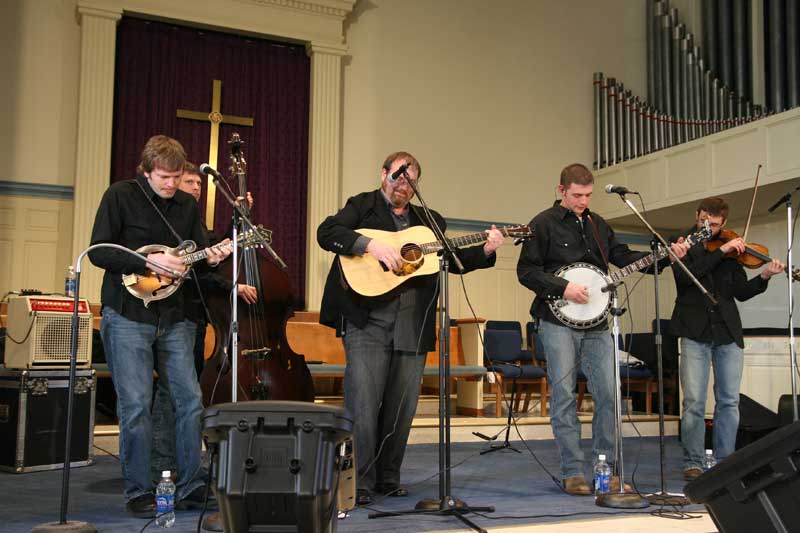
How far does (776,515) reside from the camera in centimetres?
194

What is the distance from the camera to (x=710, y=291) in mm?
5121

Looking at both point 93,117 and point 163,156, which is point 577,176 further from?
point 93,117

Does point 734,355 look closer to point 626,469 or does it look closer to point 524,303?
point 626,469

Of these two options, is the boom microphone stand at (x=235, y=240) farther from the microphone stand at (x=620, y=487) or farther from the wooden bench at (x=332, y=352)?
the wooden bench at (x=332, y=352)

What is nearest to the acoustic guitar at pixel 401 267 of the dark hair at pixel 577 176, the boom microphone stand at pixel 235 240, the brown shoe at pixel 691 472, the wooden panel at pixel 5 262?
the boom microphone stand at pixel 235 240

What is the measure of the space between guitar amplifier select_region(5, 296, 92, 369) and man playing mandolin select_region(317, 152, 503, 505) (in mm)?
2079

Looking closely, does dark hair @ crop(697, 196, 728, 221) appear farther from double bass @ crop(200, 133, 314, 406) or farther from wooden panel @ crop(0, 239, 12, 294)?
wooden panel @ crop(0, 239, 12, 294)

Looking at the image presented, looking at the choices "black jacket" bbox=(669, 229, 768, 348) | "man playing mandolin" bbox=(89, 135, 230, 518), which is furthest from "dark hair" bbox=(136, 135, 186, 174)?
"black jacket" bbox=(669, 229, 768, 348)

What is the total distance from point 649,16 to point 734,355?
8.77 m

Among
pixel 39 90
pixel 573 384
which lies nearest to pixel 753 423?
pixel 573 384

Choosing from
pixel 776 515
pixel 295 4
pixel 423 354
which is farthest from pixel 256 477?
pixel 295 4

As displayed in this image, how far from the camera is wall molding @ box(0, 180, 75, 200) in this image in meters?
9.04

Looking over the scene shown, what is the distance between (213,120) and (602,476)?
23.6 feet

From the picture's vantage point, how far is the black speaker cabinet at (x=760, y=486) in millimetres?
1901
